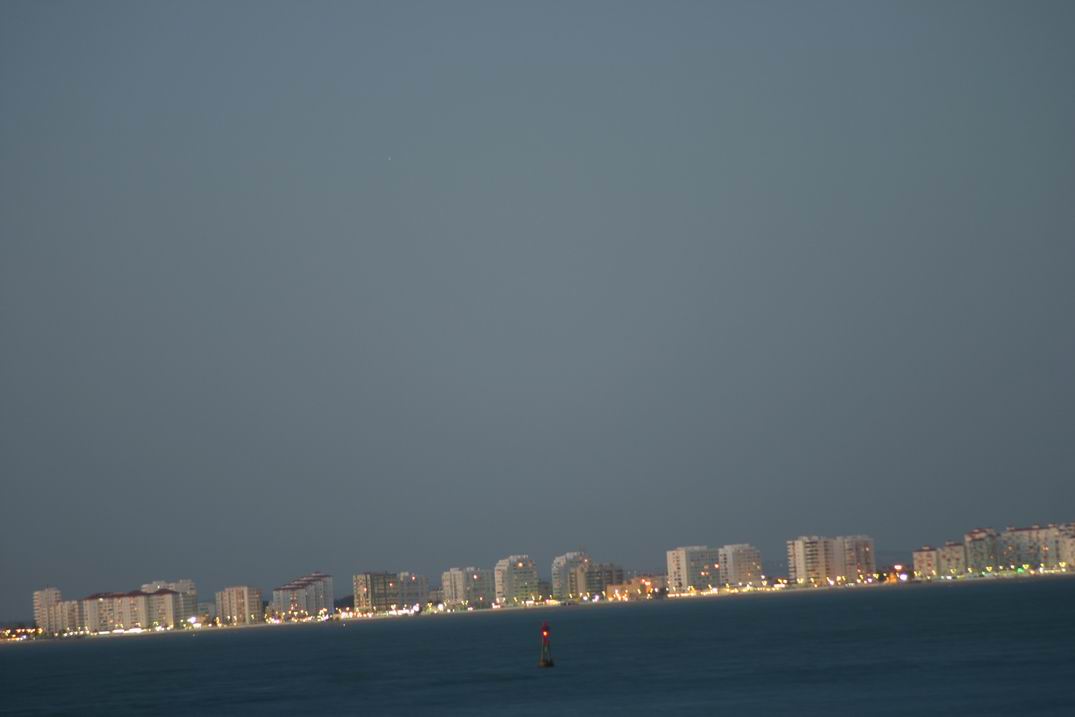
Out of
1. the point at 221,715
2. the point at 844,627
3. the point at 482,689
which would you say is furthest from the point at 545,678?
the point at 844,627

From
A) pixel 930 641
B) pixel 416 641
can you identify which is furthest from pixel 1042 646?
pixel 416 641

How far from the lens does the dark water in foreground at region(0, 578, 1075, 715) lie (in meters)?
44.2

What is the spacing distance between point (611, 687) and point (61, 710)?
70.5 ft

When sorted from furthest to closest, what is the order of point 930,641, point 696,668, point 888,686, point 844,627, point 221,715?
point 844,627
point 930,641
point 696,668
point 221,715
point 888,686

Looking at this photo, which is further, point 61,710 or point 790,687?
point 61,710

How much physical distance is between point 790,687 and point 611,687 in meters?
7.08

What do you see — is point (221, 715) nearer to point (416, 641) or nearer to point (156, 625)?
point (416, 641)

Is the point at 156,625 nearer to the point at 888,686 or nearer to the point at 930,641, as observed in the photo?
the point at 930,641

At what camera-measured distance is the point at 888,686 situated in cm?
4544

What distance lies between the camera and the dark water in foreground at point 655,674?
4419cm

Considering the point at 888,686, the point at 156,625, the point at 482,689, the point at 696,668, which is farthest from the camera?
the point at 156,625

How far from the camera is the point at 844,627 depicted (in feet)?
271

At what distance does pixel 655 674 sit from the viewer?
5641 cm

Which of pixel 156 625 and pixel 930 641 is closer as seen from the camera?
pixel 930 641
